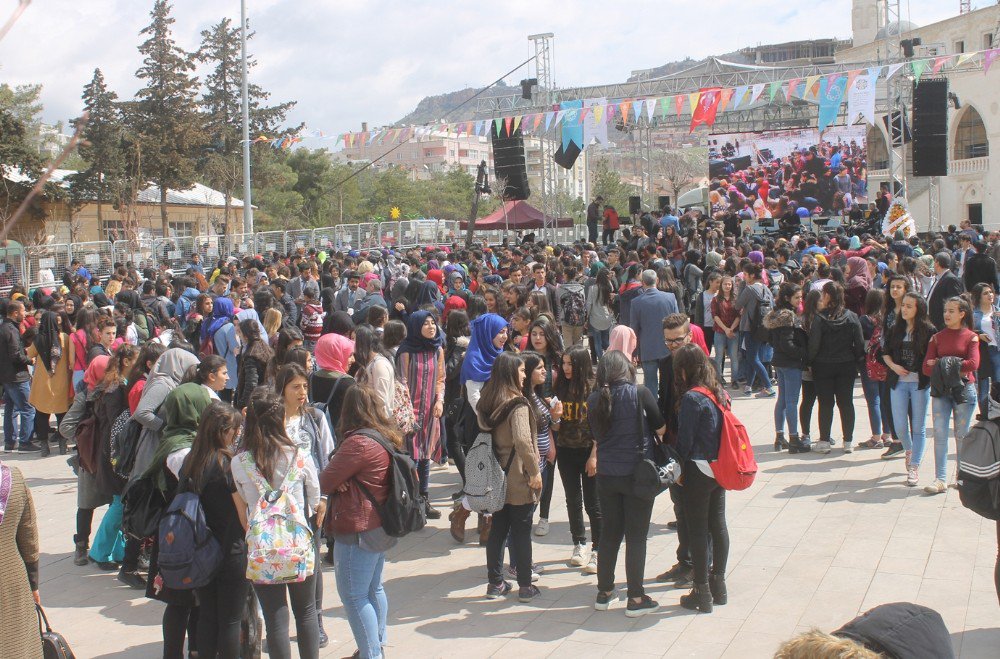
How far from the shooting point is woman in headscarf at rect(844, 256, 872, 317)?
11.3 m

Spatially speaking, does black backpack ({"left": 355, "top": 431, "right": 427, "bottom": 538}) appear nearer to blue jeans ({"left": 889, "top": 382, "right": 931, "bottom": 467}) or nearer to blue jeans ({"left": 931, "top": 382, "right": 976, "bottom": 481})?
blue jeans ({"left": 931, "top": 382, "right": 976, "bottom": 481})

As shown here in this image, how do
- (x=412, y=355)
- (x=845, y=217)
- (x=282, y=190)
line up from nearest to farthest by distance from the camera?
(x=412, y=355) < (x=845, y=217) < (x=282, y=190)

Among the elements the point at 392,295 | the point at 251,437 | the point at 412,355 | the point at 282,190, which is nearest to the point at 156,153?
the point at 282,190

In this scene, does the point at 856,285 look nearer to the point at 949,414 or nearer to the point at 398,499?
the point at 949,414

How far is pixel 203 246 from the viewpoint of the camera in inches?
1040

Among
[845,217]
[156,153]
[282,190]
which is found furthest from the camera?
[282,190]

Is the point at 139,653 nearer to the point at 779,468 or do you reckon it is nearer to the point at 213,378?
the point at 213,378

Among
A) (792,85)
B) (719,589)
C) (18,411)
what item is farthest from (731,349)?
(792,85)

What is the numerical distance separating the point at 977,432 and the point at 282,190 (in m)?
62.5

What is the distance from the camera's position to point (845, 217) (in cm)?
2692

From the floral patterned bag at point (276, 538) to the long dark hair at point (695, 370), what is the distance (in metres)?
2.26

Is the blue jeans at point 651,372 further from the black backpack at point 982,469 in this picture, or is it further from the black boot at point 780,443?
the black backpack at point 982,469

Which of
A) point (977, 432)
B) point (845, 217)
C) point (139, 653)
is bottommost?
point (139, 653)

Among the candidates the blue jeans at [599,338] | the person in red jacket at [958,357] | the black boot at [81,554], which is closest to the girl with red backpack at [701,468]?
the person in red jacket at [958,357]
